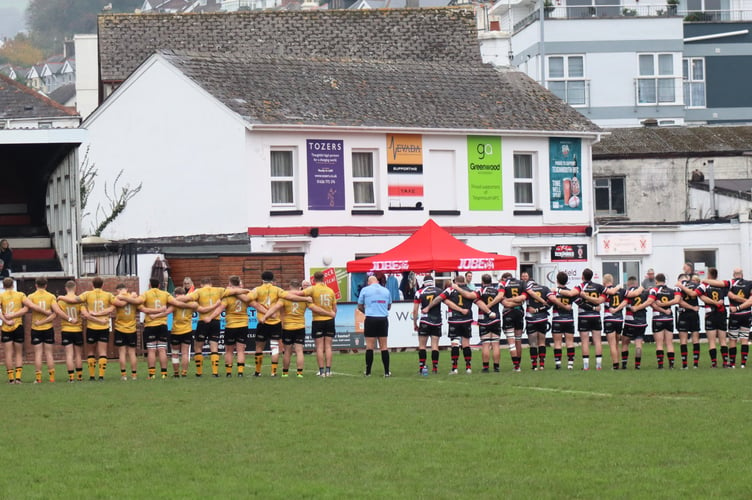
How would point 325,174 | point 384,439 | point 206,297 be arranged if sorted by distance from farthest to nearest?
1. point 325,174
2. point 206,297
3. point 384,439

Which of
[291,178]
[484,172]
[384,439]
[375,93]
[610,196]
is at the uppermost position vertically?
[375,93]

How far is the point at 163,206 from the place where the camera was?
147 ft

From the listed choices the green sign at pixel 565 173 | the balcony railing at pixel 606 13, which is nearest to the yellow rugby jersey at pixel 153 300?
the green sign at pixel 565 173

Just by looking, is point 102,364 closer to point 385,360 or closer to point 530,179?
point 385,360

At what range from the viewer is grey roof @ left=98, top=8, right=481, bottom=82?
55.6 metres

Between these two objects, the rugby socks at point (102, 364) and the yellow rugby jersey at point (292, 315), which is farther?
the rugby socks at point (102, 364)

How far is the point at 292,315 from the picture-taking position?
27188mm

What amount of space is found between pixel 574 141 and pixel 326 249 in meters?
9.50

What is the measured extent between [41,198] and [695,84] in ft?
138

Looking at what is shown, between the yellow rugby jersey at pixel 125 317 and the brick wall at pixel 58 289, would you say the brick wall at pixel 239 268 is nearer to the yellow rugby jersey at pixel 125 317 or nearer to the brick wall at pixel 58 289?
the brick wall at pixel 58 289

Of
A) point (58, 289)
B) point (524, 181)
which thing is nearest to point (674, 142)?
point (524, 181)

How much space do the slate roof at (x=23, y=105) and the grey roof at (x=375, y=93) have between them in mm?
13901

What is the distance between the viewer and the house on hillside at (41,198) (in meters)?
32.4

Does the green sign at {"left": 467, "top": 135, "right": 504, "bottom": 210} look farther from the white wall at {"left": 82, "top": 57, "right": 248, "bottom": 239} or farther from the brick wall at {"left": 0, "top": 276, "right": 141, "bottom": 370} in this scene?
the brick wall at {"left": 0, "top": 276, "right": 141, "bottom": 370}
